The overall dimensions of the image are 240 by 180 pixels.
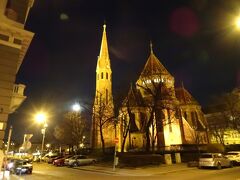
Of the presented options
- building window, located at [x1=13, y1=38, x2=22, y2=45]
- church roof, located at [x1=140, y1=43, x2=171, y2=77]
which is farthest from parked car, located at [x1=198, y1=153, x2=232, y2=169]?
church roof, located at [x1=140, y1=43, x2=171, y2=77]

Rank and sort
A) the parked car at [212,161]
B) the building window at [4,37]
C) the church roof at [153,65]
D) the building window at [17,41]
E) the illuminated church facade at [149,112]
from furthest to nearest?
the church roof at [153,65]
the illuminated church facade at [149,112]
the parked car at [212,161]
the building window at [17,41]
the building window at [4,37]

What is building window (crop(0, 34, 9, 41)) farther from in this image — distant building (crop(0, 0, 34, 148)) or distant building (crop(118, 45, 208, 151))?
distant building (crop(118, 45, 208, 151))

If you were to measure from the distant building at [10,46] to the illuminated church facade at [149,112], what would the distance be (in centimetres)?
2474

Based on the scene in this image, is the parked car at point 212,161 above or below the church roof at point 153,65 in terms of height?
below

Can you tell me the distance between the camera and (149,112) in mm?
45562

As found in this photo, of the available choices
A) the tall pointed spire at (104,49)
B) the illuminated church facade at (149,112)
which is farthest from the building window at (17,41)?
the tall pointed spire at (104,49)

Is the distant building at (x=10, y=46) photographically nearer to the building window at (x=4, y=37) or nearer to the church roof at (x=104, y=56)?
the building window at (x=4, y=37)

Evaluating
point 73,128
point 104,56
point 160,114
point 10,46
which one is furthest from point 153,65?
point 10,46

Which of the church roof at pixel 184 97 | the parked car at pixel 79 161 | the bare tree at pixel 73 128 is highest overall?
the church roof at pixel 184 97

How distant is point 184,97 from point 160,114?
20061 mm

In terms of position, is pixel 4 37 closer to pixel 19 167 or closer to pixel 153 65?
pixel 19 167

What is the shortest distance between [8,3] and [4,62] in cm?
459

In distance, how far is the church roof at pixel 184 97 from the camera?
63125 mm

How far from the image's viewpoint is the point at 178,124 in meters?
52.8
